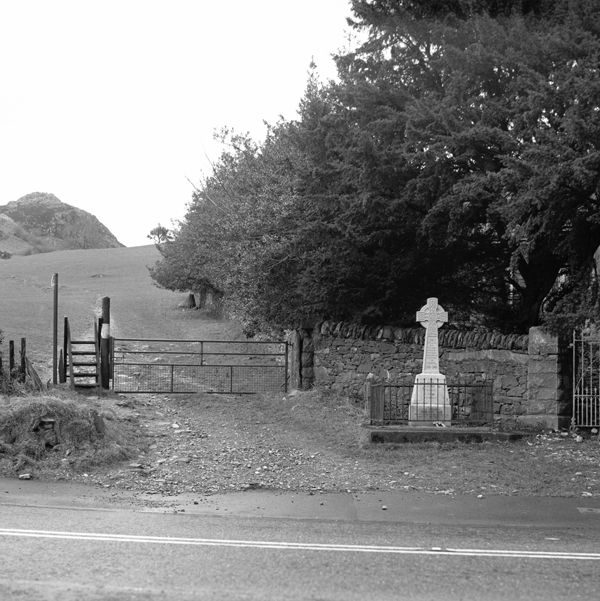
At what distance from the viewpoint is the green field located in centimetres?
3294

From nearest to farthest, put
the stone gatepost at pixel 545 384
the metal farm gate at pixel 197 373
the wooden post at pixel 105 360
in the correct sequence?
the stone gatepost at pixel 545 384
the wooden post at pixel 105 360
the metal farm gate at pixel 197 373

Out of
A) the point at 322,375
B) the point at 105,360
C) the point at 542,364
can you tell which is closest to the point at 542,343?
the point at 542,364

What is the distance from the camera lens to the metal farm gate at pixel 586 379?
1258 cm

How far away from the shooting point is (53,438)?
10789 mm

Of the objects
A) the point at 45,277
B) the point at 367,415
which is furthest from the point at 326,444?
the point at 45,277

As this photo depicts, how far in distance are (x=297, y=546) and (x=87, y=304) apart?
40428 mm

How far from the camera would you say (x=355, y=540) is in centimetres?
690

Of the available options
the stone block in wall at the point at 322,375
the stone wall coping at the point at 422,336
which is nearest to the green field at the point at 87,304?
the stone block in wall at the point at 322,375

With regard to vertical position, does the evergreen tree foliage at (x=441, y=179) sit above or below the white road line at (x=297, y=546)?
above

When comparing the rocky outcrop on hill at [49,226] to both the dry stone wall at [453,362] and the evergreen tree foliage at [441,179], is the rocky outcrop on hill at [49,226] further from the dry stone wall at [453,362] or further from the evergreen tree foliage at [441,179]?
the evergreen tree foliage at [441,179]

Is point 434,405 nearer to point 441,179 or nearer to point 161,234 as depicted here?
point 441,179

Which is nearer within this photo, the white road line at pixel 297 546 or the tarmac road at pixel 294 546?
the tarmac road at pixel 294 546

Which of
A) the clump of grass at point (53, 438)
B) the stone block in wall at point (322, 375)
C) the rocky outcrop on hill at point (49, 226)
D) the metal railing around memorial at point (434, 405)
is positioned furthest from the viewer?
the rocky outcrop on hill at point (49, 226)

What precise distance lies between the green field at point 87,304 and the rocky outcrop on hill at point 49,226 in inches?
1204
